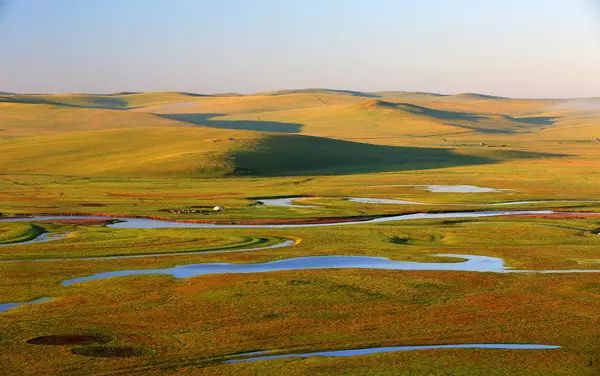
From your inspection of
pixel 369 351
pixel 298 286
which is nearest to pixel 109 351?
pixel 369 351

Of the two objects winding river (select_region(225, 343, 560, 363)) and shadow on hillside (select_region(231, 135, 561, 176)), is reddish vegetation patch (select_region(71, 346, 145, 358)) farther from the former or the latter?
shadow on hillside (select_region(231, 135, 561, 176))

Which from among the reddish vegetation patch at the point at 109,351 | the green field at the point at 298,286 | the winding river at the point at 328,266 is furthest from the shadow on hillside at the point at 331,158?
the reddish vegetation patch at the point at 109,351

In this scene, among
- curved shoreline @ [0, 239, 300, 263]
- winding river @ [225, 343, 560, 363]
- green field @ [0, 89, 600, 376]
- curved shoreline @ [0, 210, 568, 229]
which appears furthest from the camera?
curved shoreline @ [0, 210, 568, 229]

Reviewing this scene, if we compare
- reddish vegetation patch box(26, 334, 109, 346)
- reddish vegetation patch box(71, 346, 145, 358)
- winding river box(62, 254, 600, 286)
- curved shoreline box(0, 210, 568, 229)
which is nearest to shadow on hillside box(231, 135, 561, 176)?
curved shoreline box(0, 210, 568, 229)

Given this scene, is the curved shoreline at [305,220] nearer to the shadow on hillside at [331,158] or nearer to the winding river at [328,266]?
the winding river at [328,266]

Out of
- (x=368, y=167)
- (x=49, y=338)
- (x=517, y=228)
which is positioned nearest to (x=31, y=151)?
(x=368, y=167)

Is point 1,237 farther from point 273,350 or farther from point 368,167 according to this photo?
point 368,167

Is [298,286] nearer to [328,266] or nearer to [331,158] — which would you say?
[328,266]
